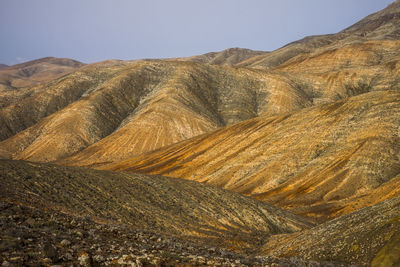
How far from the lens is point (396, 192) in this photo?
34688mm

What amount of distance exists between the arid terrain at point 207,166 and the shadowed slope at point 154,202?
0.14 m

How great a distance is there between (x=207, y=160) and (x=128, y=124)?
36.5m

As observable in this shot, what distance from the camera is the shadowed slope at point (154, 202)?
21.6 metres

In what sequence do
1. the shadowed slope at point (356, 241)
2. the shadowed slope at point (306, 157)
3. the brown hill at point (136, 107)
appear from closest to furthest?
the shadowed slope at point (356, 241), the shadowed slope at point (306, 157), the brown hill at point (136, 107)

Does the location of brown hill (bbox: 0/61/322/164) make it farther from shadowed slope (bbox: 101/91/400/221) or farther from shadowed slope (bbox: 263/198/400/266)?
shadowed slope (bbox: 263/198/400/266)

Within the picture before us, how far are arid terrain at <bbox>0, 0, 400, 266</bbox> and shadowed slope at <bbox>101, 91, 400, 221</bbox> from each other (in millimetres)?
215

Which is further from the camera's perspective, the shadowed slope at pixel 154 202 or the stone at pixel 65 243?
the shadowed slope at pixel 154 202

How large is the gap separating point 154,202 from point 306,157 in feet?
97.5

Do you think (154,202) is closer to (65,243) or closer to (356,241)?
(356,241)

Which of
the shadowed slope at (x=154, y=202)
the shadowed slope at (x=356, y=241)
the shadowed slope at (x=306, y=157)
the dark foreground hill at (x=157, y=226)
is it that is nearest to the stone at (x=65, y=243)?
the dark foreground hill at (x=157, y=226)

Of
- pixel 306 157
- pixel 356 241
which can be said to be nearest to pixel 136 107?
pixel 306 157

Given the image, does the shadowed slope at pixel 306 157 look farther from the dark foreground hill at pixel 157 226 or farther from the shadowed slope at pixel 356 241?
the shadowed slope at pixel 356 241

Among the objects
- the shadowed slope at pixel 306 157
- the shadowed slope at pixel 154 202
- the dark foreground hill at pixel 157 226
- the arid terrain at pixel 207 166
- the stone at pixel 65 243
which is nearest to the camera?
the stone at pixel 65 243

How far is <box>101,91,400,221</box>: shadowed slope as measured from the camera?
43.4 m
